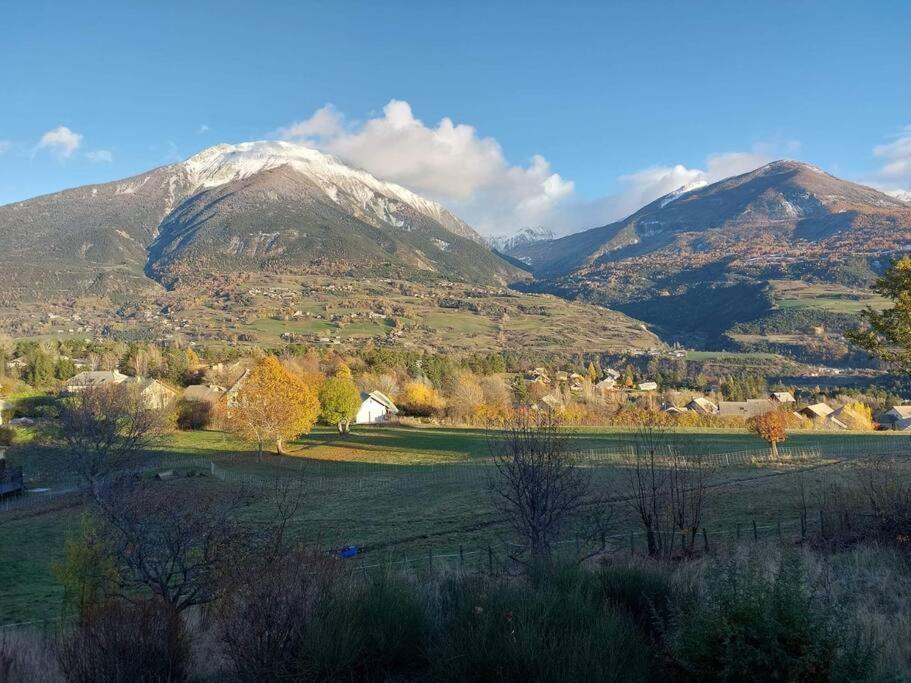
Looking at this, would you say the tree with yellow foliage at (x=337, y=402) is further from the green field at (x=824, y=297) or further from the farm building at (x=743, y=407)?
the green field at (x=824, y=297)

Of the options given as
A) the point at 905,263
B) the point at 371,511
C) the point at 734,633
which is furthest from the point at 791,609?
the point at 371,511

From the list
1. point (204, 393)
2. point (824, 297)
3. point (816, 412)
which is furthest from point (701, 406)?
point (824, 297)

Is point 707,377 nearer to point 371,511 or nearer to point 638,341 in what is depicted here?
point 638,341

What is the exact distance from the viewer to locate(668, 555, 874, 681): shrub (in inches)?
165

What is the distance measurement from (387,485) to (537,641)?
3291 cm

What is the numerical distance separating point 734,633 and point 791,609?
17.1 inches

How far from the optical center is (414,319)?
536ft

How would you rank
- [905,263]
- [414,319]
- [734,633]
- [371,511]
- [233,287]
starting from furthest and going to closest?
[233,287], [414,319], [371,511], [905,263], [734,633]

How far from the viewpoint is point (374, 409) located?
75562mm

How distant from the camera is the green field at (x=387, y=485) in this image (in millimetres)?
19938

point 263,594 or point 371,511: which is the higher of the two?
point 263,594

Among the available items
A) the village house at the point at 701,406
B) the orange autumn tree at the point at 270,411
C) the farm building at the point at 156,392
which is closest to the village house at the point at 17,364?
the farm building at the point at 156,392

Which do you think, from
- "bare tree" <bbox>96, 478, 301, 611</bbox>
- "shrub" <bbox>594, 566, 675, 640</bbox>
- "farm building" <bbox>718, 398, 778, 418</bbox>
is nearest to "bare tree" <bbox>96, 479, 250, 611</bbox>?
"bare tree" <bbox>96, 478, 301, 611</bbox>

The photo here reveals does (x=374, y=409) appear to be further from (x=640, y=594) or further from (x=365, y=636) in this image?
(x=365, y=636)
